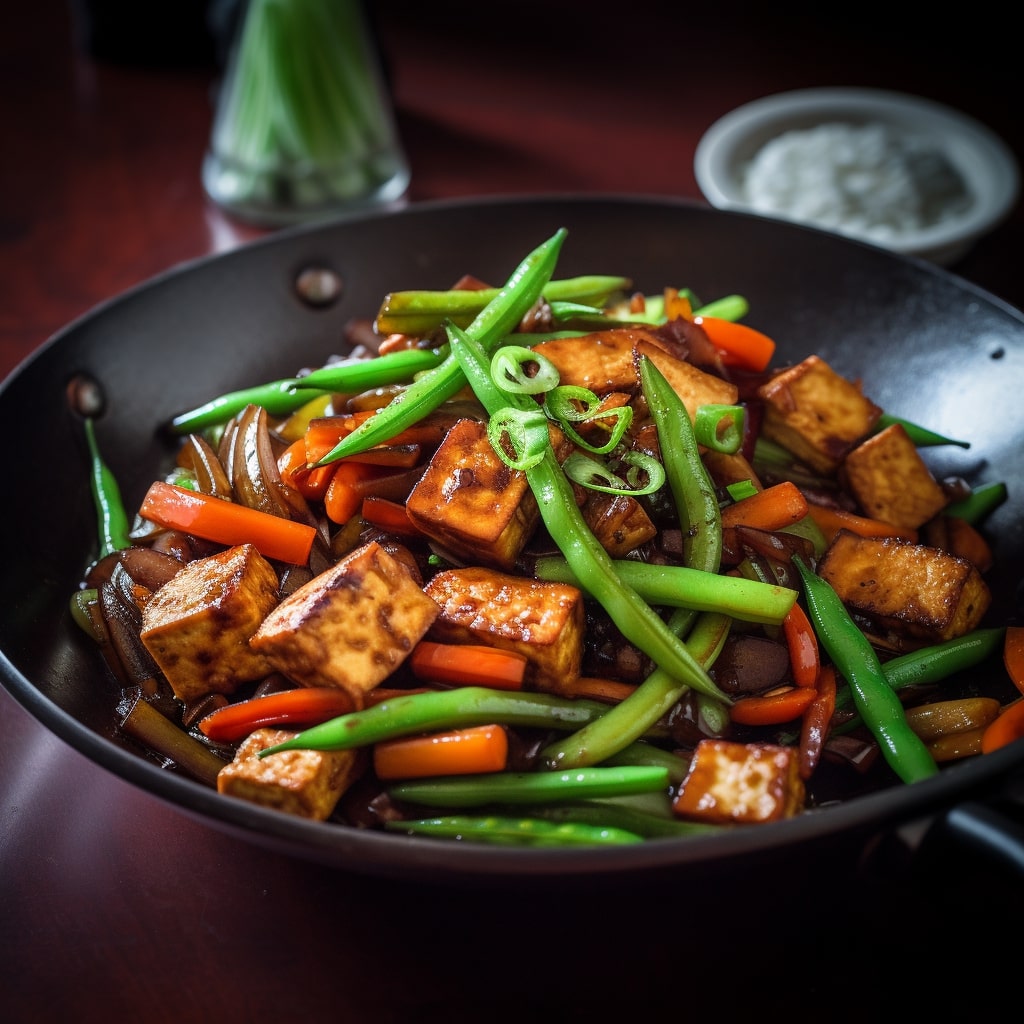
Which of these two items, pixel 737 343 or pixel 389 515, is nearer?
pixel 389 515

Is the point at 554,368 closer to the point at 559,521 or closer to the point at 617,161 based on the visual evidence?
the point at 559,521

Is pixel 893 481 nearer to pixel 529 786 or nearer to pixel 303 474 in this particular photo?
pixel 529 786

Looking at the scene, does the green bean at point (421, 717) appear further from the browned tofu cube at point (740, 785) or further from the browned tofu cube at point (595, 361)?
the browned tofu cube at point (595, 361)

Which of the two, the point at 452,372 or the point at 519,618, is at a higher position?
the point at 452,372

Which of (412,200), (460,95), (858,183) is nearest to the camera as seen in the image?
(858,183)

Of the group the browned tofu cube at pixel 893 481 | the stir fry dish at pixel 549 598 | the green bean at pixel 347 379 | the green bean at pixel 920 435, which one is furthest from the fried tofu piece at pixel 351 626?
the green bean at pixel 920 435

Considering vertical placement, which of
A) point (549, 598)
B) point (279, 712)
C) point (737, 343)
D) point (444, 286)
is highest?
point (737, 343)

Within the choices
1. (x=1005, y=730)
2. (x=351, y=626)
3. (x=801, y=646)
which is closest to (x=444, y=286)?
(x=351, y=626)

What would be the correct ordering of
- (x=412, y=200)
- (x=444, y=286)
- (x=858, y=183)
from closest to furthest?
(x=444, y=286) < (x=858, y=183) < (x=412, y=200)
